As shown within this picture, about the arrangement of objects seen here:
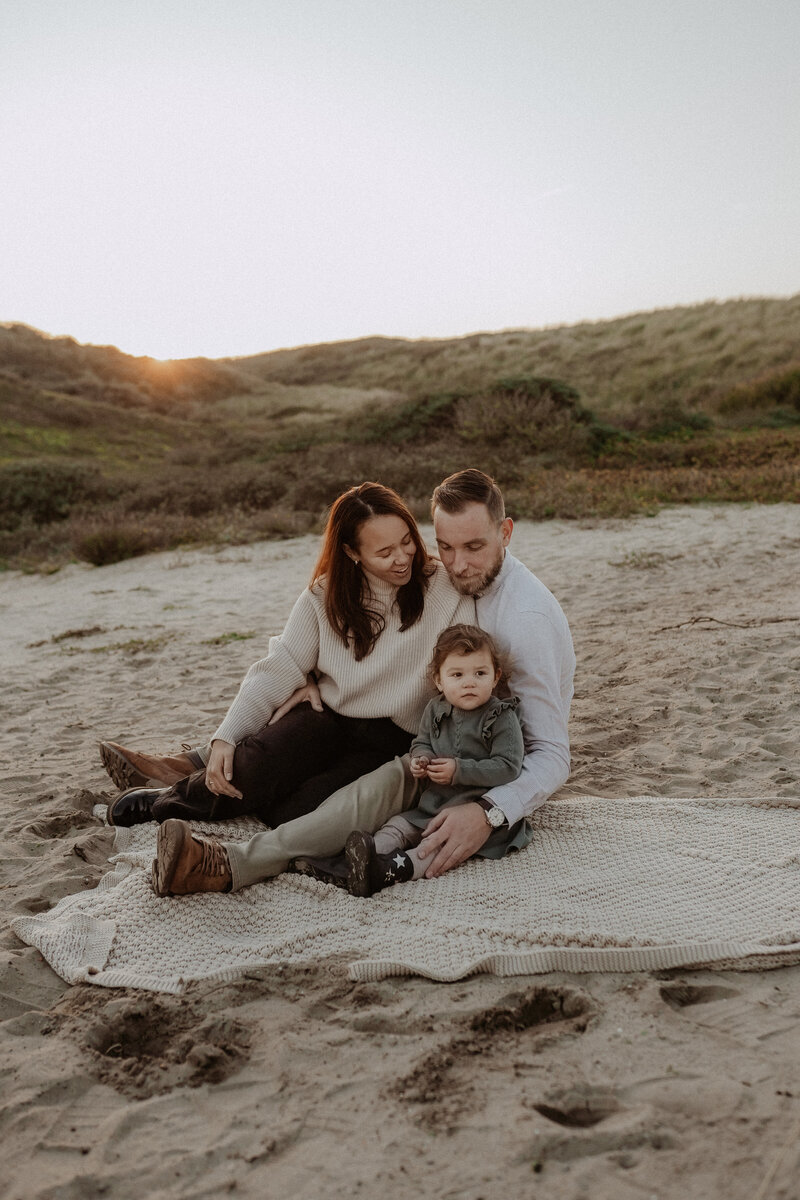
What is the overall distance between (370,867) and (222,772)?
770mm

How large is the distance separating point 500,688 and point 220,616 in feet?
16.7

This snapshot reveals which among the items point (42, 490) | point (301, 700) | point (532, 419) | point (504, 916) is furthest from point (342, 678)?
point (532, 419)

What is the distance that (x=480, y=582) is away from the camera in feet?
11.7

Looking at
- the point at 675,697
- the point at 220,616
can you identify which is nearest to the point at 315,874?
the point at 675,697

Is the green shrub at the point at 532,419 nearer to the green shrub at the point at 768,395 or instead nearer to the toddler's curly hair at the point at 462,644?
the green shrub at the point at 768,395

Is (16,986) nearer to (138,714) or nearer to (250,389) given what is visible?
→ (138,714)

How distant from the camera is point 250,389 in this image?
36.5 m

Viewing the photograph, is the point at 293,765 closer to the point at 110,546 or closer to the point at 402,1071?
the point at 402,1071

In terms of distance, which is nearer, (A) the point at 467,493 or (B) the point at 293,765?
(A) the point at 467,493

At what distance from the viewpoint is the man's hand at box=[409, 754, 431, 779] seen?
331cm

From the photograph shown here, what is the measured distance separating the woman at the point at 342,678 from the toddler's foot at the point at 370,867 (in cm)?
42

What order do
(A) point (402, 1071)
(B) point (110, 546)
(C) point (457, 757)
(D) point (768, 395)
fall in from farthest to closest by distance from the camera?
1. (D) point (768, 395)
2. (B) point (110, 546)
3. (C) point (457, 757)
4. (A) point (402, 1071)

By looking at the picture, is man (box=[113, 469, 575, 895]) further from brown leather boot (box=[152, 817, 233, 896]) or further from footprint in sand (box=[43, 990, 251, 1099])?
footprint in sand (box=[43, 990, 251, 1099])

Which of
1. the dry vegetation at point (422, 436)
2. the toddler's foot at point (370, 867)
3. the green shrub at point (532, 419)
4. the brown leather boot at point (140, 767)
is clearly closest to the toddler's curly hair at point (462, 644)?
the toddler's foot at point (370, 867)
